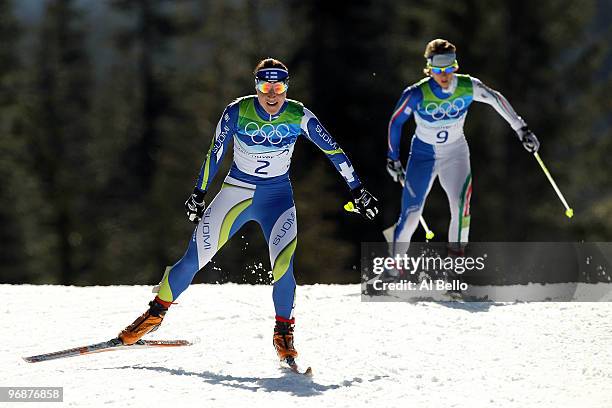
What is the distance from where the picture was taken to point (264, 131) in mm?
5945

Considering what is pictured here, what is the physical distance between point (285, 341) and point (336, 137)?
1980 centimetres

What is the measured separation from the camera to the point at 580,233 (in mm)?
24547

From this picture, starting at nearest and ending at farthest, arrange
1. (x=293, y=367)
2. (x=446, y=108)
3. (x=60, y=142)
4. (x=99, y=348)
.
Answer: (x=293, y=367) → (x=99, y=348) → (x=446, y=108) → (x=60, y=142)

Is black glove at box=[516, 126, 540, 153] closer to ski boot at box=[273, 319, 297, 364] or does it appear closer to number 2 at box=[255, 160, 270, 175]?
number 2 at box=[255, 160, 270, 175]

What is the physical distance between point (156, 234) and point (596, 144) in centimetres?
1293

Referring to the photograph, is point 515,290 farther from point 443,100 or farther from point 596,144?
point 596,144

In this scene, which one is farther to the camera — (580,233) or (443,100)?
(580,233)

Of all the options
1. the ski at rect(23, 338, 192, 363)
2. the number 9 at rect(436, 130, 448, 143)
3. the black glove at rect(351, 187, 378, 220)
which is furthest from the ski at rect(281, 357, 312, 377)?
the number 9 at rect(436, 130, 448, 143)

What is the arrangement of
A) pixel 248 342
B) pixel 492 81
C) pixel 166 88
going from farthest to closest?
pixel 166 88
pixel 492 81
pixel 248 342

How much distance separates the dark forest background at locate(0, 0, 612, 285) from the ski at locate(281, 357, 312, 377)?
1472 centimetres

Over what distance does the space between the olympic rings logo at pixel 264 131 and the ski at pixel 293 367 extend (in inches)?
58.0

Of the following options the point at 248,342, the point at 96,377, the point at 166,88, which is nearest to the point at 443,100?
the point at 248,342

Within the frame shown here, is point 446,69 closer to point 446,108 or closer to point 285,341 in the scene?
point 446,108

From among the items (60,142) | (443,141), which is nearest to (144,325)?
(443,141)
